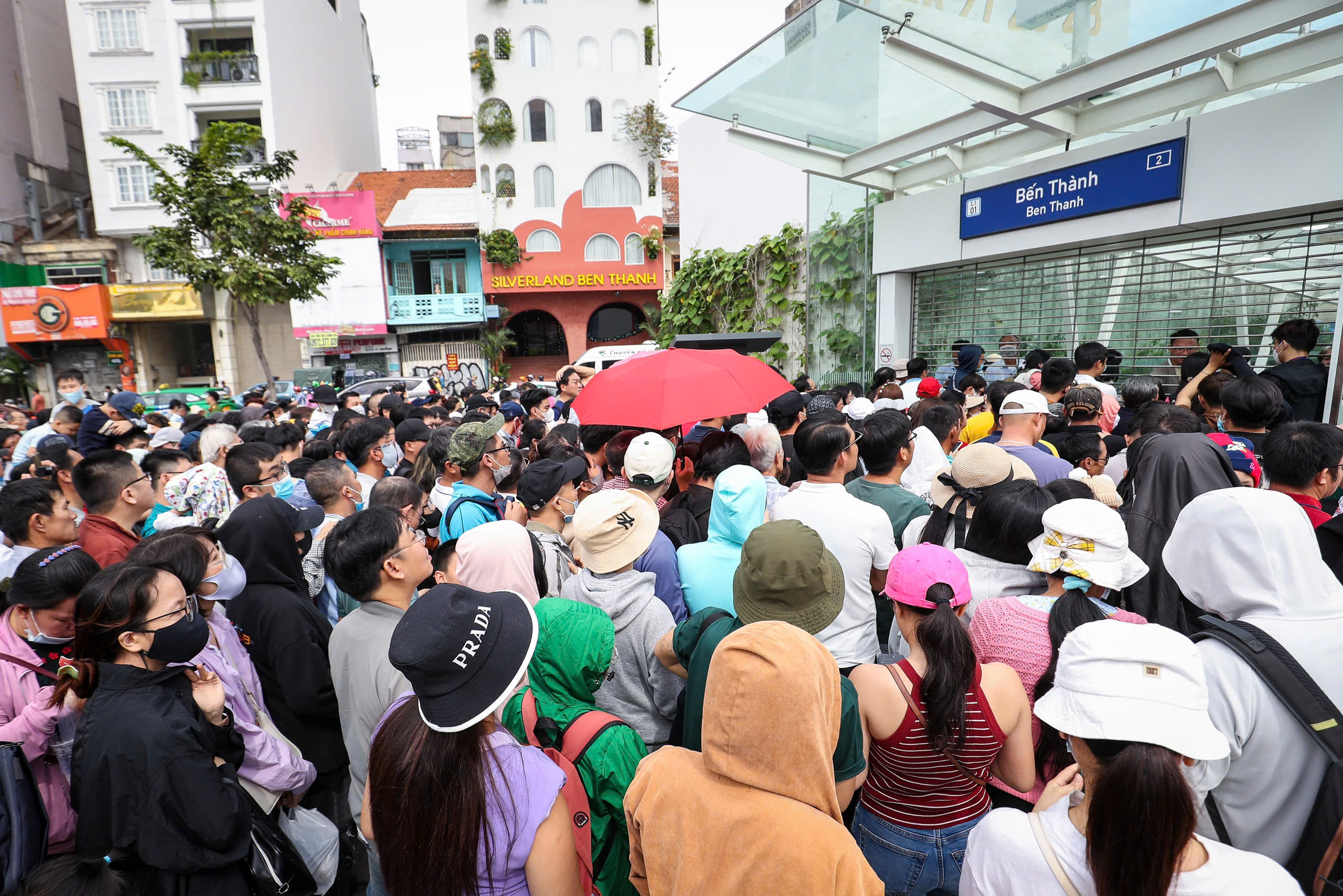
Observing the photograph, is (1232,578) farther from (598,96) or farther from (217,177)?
(598,96)

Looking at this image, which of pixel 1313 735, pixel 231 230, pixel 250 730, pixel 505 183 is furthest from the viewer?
pixel 505 183

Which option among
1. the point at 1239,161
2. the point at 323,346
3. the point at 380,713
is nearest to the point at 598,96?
the point at 323,346

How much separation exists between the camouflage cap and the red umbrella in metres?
0.75

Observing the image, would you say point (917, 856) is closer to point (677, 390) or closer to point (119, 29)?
point (677, 390)

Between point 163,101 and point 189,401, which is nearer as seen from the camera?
point 189,401

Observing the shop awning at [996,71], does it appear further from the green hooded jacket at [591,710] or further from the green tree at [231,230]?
the green tree at [231,230]

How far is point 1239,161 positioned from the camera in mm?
5672

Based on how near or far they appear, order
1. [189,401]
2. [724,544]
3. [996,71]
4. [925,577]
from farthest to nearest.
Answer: [189,401] → [996,71] → [724,544] → [925,577]

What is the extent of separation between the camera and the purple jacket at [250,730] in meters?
2.24

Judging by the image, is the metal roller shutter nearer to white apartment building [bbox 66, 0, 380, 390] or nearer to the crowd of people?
the crowd of people

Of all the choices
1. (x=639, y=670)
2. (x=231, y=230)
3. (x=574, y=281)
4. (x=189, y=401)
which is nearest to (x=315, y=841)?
(x=639, y=670)

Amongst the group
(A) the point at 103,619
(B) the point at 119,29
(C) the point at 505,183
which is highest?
(B) the point at 119,29

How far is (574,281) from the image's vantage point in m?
25.0

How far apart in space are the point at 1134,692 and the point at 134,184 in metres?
29.3
